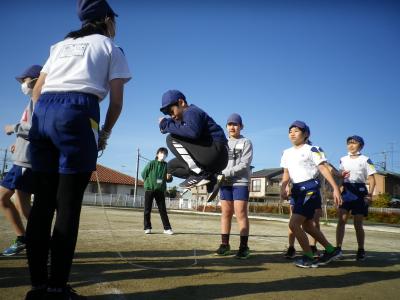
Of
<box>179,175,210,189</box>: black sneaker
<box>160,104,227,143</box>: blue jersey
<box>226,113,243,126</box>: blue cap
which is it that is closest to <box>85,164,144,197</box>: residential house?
<box>226,113,243,126</box>: blue cap

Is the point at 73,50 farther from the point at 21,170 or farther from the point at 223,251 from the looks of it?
the point at 223,251

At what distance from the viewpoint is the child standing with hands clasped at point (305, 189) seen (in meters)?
4.56

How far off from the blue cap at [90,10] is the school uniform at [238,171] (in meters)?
2.79

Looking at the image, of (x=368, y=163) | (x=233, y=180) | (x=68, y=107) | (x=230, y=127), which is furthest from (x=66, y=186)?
(x=368, y=163)

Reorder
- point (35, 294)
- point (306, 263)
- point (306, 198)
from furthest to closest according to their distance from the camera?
point (306, 198) → point (306, 263) → point (35, 294)

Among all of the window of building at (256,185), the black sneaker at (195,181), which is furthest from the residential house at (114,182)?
the black sneaker at (195,181)

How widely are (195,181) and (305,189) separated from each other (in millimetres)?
1732

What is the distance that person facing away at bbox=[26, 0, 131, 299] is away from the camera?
93.2 inches

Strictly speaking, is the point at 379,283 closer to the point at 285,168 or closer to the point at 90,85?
the point at 285,168

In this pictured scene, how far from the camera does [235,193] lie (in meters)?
5.20

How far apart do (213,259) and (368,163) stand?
3344mm

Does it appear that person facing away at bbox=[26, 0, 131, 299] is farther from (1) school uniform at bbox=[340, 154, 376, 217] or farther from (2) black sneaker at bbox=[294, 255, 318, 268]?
(1) school uniform at bbox=[340, 154, 376, 217]

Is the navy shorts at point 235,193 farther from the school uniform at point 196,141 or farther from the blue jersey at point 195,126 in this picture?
the blue jersey at point 195,126

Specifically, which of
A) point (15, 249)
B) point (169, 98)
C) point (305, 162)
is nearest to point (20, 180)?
point (15, 249)
